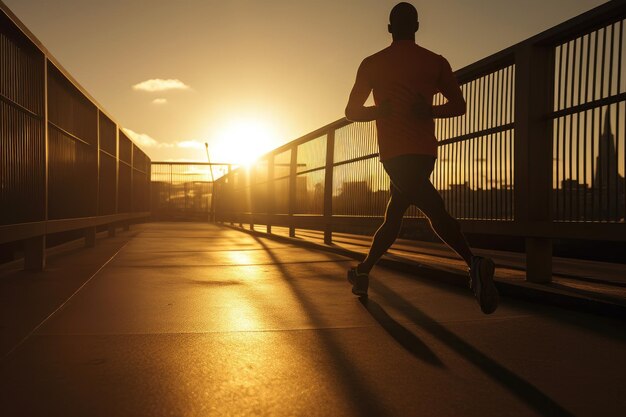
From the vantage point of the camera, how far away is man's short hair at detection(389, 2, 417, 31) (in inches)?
183

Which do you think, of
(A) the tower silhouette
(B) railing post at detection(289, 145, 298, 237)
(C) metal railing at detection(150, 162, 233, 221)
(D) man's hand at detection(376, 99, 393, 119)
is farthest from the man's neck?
(C) metal railing at detection(150, 162, 233, 221)

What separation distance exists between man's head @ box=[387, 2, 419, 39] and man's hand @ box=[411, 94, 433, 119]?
52 cm

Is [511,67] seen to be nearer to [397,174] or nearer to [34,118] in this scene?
[397,174]

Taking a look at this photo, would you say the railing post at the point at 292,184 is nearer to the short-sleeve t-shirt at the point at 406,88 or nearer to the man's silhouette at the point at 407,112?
the man's silhouette at the point at 407,112

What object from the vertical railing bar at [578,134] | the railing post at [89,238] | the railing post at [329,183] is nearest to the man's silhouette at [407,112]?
the vertical railing bar at [578,134]

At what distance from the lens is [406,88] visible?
4555 mm

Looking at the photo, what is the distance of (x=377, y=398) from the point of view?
2.51m

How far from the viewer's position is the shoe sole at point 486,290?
4.02m

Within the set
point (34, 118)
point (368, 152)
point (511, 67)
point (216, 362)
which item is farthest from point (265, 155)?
point (216, 362)

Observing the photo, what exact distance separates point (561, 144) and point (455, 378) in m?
2.83

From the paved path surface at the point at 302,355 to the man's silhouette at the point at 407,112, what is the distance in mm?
619

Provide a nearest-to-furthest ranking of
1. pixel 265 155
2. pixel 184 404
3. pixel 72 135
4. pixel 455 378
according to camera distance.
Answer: pixel 184 404 → pixel 455 378 → pixel 72 135 → pixel 265 155

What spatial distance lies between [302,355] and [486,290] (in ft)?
4.54

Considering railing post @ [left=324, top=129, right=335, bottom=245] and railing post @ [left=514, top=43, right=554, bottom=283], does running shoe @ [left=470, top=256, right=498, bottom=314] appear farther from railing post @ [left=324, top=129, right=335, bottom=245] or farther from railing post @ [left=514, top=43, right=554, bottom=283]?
railing post @ [left=324, top=129, right=335, bottom=245]
